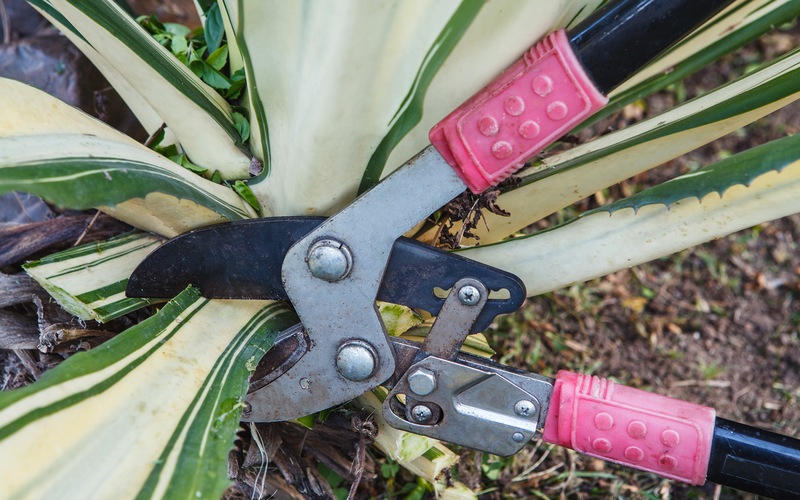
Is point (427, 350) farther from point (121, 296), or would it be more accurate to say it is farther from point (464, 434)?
point (121, 296)

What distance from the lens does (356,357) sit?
82 cm

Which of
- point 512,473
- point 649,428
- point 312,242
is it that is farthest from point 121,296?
point 512,473

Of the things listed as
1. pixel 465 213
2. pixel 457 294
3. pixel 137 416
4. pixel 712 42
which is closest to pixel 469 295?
pixel 457 294

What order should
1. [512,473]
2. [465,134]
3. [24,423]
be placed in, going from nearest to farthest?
[24,423] < [465,134] < [512,473]

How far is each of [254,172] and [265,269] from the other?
16cm

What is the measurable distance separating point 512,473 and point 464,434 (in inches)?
17.9

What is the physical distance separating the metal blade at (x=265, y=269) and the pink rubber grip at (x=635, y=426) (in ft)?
0.42

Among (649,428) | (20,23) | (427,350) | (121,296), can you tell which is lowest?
(649,428)

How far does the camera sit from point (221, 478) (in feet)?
2.19

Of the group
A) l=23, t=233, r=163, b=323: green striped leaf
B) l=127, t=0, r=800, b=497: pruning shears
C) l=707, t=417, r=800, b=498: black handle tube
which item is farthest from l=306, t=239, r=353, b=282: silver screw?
l=707, t=417, r=800, b=498: black handle tube

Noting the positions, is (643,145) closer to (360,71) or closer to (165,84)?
(360,71)

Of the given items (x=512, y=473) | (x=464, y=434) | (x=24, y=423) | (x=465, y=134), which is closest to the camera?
(x=24, y=423)

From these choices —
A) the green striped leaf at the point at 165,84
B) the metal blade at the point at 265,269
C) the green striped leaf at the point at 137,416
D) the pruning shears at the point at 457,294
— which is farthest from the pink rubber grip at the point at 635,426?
the green striped leaf at the point at 165,84

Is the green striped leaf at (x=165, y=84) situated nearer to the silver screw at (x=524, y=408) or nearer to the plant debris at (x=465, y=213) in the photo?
the plant debris at (x=465, y=213)
